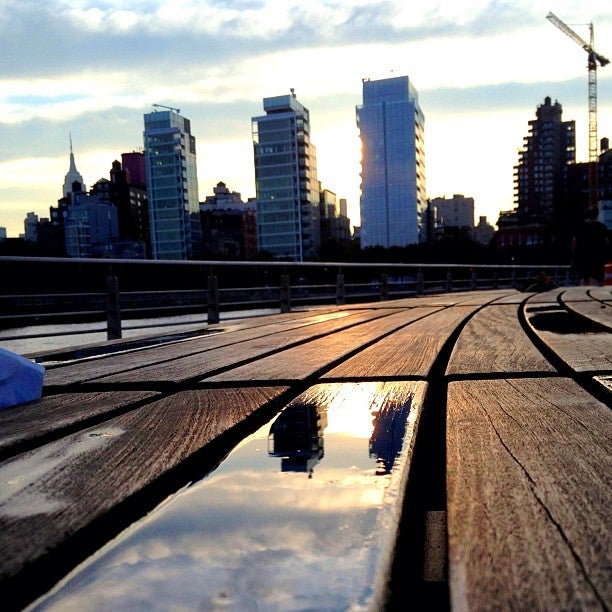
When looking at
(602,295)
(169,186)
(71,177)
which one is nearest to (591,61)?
(169,186)

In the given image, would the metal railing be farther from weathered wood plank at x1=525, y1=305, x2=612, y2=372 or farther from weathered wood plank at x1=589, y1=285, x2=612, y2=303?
weathered wood plank at x1=589, y1=285, x2=612, y2=303

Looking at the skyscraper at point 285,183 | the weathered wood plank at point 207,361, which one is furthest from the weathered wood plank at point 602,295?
the skyscraper at point 285,183

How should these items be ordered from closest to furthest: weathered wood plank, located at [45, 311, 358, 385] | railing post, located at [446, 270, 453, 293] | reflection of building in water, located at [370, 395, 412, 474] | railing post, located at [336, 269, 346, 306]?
reflection of building in water, located at [370, 395, 412, 474] < weathered wood plank, located at [45, 311, 358, 385] < railing post, located at [336, 269, 346, 306] < railing post, located at [446, 270, 453, 293]

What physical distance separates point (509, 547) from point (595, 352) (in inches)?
54.6

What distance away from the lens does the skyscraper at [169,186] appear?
435ft

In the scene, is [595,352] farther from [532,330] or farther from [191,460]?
[191,460]

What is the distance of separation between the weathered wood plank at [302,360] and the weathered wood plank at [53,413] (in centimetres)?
27

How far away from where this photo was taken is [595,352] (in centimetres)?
173

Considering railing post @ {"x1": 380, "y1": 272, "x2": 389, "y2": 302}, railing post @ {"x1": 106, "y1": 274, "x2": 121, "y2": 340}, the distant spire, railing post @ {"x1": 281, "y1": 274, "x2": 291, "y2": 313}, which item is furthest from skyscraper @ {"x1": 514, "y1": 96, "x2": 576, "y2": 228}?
railing post @ {"x1": 106, "y1": 274, "x2": 121, "y2": 340}

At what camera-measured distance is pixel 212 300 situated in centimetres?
545

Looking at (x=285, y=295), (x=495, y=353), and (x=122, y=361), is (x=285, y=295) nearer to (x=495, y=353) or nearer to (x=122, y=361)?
(x=122, y=361)

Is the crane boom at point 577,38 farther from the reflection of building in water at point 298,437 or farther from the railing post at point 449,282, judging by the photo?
the reflection of building in water at point 298,437

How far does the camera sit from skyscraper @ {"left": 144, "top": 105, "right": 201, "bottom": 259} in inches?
5217

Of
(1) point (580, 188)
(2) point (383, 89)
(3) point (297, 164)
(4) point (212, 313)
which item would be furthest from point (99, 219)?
(4) point (212, 313)
